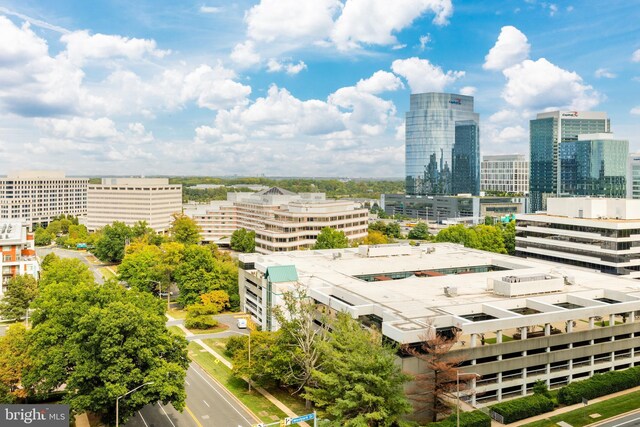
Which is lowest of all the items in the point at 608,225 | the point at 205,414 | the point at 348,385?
the point at 205,414

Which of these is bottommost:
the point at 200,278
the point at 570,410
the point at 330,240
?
the point at 570,410

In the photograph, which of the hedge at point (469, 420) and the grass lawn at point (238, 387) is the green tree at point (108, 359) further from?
the hedge at point (469, 420)

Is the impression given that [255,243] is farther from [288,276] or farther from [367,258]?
[288,276]

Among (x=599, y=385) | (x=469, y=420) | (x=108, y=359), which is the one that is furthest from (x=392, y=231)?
(x=108, y=359)

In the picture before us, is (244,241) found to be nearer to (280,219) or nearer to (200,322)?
(280,219)

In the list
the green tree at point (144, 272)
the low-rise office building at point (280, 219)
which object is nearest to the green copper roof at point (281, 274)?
the green tree at point (144, 272)

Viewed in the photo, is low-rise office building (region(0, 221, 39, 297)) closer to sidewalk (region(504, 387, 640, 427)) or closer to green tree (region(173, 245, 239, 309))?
green tree (region(173, 245, 239, 309))

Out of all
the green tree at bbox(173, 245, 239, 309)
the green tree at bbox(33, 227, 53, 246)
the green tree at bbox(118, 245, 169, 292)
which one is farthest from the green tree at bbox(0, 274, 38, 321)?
the green tree at bbox(33, 227, 53, 246)

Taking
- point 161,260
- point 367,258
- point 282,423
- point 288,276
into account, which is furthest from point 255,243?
point 282,423
